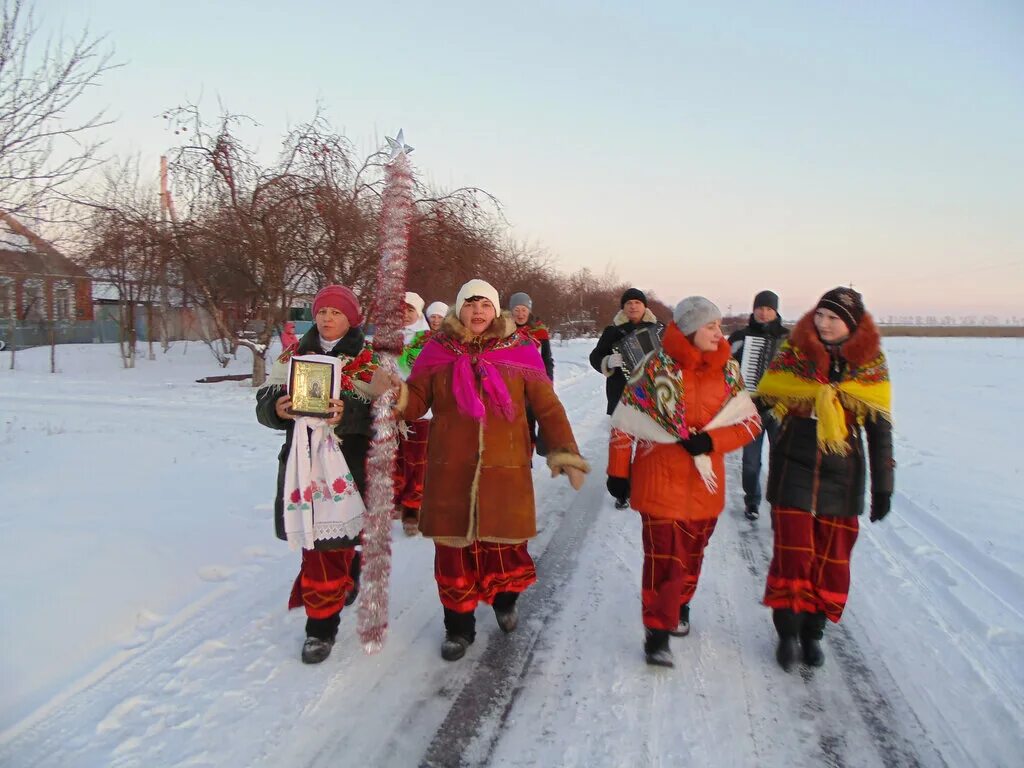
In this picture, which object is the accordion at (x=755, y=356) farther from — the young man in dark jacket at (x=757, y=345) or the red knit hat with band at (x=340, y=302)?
the red knit hat with band at (x=340, y=302)

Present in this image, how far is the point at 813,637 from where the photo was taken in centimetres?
330

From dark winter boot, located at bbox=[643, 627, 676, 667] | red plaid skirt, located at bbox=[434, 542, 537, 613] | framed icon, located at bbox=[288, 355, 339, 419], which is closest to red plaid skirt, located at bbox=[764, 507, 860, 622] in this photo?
dark winter boot, located at bbox=[643, 627, 676, 667]

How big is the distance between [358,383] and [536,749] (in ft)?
6.05

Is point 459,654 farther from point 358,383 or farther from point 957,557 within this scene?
point 957,557

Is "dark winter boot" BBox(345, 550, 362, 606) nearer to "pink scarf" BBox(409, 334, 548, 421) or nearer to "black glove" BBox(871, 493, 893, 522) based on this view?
"pink scarf" BBox(409, 334, 548, 421)

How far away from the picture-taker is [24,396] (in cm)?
1343

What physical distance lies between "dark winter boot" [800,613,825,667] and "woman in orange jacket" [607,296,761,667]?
2.35 ft

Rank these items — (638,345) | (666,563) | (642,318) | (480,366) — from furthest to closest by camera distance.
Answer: (642,318)
(638,345)
(480,366)
(666,563)

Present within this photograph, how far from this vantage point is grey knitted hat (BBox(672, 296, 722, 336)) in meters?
3.17

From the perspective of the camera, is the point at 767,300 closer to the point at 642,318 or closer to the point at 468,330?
the point at 642,318

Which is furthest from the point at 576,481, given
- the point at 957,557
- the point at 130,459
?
the point at 130,459

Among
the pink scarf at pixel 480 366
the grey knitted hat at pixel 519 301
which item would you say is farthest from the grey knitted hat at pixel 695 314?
the grey knitted hat at pixel 519 301

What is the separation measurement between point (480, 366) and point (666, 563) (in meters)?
1.40

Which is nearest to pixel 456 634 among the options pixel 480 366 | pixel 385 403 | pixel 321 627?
pixel 321 627
